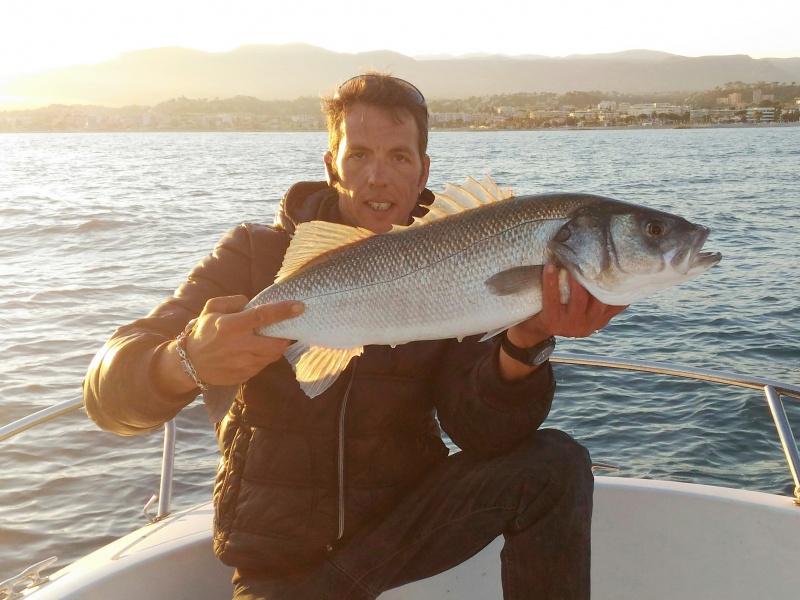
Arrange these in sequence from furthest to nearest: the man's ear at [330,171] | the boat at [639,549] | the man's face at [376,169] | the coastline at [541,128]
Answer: the coastline at [541,128], the man's ear at [330,171], the man's face at [376,169], the boat at [639,549]

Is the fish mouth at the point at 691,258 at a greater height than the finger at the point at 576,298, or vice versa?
the fish mouth at the point at 691,258

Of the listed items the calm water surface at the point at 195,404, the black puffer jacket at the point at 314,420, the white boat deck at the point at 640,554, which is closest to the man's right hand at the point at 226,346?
the black puffer jacket at the point at 314,420

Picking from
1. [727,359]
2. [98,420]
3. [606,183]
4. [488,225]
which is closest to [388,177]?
[488,225]

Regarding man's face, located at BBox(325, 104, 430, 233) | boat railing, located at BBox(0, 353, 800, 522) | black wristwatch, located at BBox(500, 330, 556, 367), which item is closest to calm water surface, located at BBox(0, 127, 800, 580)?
boat railing, located at BBox(0, 353, 800, 522)

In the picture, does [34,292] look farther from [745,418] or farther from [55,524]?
[745,418]

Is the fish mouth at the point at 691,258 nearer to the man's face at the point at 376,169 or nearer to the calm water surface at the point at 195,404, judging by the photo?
the man's face at the point at 376,169

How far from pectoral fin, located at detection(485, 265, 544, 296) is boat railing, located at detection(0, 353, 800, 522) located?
1.03m

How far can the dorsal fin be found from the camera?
319cm

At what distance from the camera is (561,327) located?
304 cm

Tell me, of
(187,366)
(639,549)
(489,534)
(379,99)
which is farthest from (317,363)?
(639,549)

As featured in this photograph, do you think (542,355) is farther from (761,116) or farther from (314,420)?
(761,116)

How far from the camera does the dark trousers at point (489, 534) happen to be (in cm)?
317

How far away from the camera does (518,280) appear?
2953mm

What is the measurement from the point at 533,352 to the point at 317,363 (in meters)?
0.85
